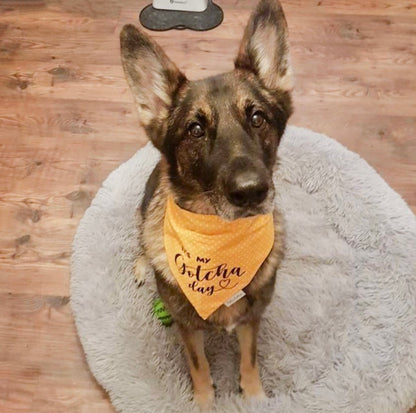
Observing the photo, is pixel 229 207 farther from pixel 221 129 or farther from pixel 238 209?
pixel 221 129

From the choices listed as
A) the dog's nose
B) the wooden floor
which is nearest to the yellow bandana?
the dog's nose

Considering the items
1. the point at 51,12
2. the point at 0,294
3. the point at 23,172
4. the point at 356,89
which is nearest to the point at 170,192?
the point at 0,294

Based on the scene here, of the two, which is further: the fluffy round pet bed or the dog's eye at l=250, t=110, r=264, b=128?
the fluffy round pet bed

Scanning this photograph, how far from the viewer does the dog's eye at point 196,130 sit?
181cm

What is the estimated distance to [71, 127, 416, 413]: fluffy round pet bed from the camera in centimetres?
225

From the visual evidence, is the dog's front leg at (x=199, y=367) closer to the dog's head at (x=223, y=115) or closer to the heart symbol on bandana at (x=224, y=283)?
the heart symbol on bandana at (x=224, y=283)

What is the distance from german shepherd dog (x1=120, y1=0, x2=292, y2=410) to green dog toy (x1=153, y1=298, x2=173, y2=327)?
33 centimetres

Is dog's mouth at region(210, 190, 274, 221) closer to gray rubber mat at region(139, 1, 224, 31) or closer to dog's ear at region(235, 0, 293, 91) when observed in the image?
dog's ear at region(235, 0, 293, 91)

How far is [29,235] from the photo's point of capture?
283 centimetres

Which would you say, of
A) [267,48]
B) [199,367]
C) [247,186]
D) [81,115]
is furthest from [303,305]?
[81,115]

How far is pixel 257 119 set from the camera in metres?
1.83

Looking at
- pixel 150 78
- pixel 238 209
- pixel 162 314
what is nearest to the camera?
pixel 238 209

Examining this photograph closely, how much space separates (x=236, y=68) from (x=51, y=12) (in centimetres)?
252

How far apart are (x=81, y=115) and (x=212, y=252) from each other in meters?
1.72
